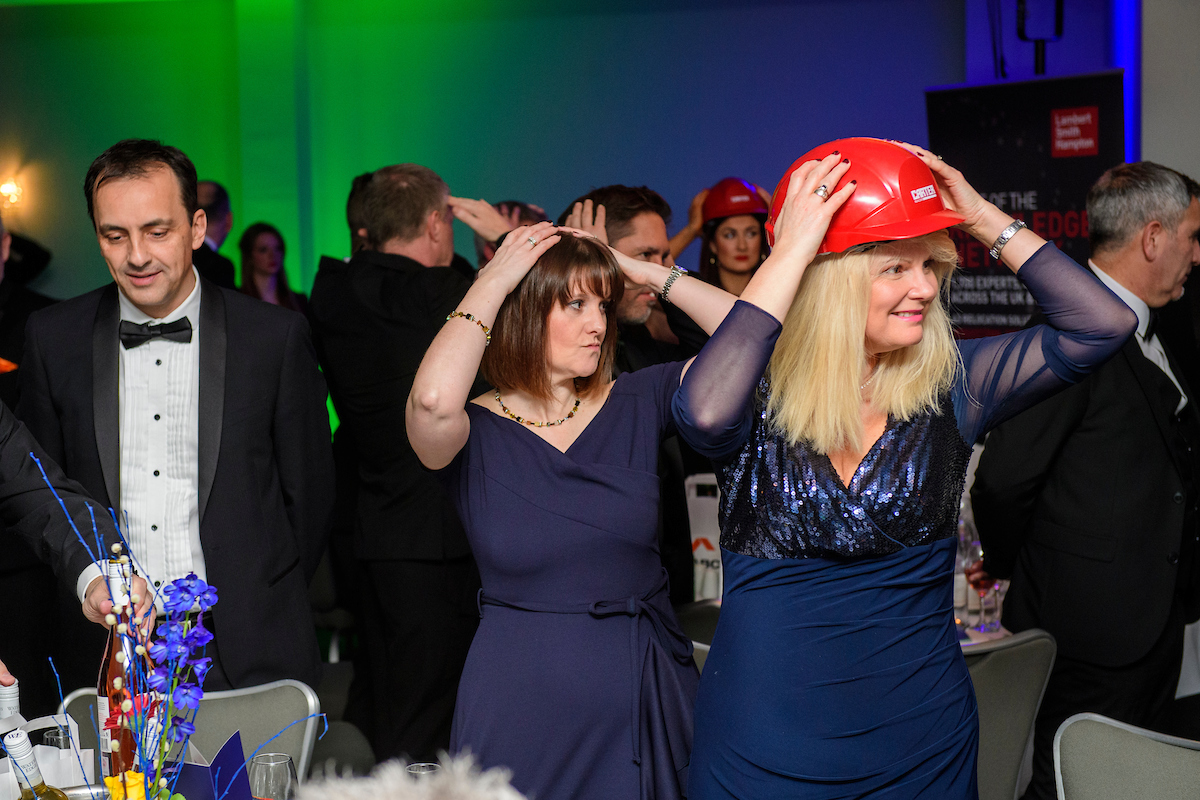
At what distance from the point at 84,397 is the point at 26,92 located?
16.7ft

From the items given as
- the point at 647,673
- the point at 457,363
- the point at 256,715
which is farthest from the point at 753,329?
the point at 256,715

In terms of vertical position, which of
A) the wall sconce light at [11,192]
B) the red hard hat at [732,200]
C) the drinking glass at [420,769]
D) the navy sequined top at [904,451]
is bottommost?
the drinking glass at [420,769]

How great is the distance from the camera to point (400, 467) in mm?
Result: 3359

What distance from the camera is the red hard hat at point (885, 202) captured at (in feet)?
4.97

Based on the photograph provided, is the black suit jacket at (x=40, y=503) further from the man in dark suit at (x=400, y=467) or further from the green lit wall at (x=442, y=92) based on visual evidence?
the green lit wall at (x=442, y=92)

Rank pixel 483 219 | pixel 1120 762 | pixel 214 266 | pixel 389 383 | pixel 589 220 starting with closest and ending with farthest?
1. pixel 1120 762
2. pixel 589 220
3. pixel 483 219
4. pixel 389 383
5. pixel 214 266

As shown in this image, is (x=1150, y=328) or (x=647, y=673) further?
(x=1150, y=328)

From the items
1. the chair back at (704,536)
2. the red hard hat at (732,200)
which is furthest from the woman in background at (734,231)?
the chair back at (704,536)

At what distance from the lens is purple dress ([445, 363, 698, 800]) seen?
1.88 metres

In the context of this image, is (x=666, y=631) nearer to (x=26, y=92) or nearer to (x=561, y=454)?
(x=561, y=454)

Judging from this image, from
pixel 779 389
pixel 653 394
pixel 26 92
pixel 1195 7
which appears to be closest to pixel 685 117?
pixel 1195 7

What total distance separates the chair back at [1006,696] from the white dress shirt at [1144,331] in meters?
1.00

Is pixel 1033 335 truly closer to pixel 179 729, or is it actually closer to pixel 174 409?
pixel 179 729

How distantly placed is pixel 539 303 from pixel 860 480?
717 mm
